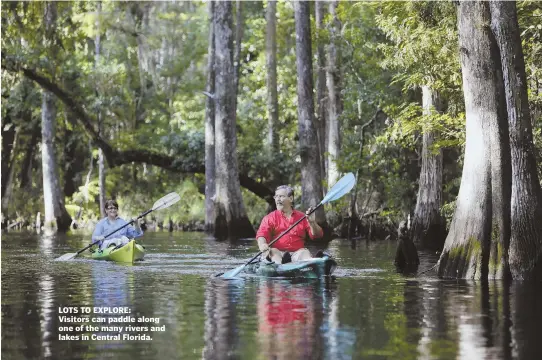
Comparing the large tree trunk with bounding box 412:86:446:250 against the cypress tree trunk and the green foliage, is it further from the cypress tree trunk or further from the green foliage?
the cypress tree trunk

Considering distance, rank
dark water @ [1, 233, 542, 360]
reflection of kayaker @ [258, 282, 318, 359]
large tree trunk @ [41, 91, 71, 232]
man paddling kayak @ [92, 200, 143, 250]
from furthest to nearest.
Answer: large tree trunk @ [41, 91, 71, 232] < man paddling kayak @ [92, 200, 143, 250] < dark water @ [1, 233, 542, 360] < reflection of kayaker @ [258, 282, 318, 359]

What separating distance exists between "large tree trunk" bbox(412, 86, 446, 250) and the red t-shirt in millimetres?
9802

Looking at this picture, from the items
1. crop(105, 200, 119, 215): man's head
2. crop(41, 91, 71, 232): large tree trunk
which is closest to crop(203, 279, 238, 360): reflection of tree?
crop(105, 200, 119, 215): man's head

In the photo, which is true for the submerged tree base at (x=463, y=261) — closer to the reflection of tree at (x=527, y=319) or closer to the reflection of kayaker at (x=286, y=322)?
the reflection of tree at (x=527, y=319)

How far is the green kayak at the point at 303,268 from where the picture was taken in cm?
1427

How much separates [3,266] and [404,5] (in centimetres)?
1044

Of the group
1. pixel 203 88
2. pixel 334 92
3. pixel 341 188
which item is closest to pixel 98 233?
pixel 341 188

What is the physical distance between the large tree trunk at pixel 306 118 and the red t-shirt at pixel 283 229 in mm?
14462

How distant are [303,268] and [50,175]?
27.3 meters

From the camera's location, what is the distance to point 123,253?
19.1 metres

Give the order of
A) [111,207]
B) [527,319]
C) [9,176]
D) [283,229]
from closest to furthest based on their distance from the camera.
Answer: [527,319]
[283,229]
[111,207]
[9,176]

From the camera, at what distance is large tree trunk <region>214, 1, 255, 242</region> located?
104 feet

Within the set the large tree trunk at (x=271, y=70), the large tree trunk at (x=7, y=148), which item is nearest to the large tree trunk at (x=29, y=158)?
the large tree trunk at (x=7, y=148)

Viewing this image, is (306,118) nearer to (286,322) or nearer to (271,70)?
(271,70)
